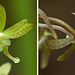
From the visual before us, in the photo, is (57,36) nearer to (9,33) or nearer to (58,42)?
(58,42)

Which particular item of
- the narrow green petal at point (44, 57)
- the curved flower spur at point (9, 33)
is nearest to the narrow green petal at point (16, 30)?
the curved flower spur at point (9, 33)

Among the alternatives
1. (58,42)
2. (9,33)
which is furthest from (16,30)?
(58,42)

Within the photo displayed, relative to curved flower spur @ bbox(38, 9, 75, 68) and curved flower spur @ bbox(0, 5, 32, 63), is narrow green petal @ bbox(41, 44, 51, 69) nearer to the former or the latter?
curved flower spur @ bbox(38, 9, 75, 68)

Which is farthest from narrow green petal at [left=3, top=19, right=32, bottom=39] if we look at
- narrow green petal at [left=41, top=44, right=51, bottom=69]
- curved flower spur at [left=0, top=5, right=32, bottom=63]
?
narrow green petal at [left=41, top=44, right=51, bottom=69]

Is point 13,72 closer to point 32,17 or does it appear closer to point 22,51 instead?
point 22,51

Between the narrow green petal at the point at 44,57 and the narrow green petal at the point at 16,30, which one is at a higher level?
the narrow green petal at the point at 16,30

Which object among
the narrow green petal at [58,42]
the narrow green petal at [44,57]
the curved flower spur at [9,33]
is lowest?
the narrow green petal at [44,57]

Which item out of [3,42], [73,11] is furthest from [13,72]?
[73,11]

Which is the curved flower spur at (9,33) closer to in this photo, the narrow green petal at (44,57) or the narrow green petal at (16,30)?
the narrow green petal at (16,30)
